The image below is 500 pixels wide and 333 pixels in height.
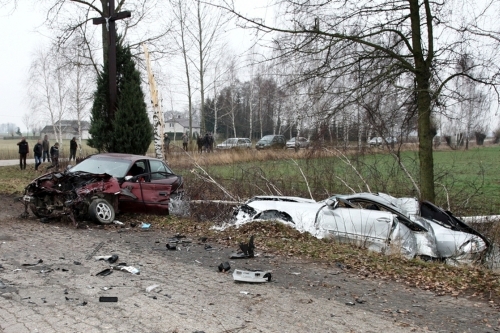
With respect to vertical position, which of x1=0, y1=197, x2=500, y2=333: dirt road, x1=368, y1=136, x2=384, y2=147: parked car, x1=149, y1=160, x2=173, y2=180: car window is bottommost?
x1=0, y1=197, x2=500, y2=333: dirt road

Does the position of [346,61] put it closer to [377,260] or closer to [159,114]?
[377,260]

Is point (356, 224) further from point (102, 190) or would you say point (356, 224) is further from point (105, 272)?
point (102, 190)

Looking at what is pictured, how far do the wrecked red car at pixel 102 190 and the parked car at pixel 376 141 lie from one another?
563 cm

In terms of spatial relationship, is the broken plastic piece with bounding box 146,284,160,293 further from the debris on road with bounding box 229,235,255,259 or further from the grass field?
the grass field

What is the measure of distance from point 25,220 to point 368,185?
9.60m

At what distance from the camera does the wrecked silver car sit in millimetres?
8820

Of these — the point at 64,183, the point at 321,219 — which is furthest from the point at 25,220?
the point at 321,219

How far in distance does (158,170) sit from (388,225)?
6248 millimetres

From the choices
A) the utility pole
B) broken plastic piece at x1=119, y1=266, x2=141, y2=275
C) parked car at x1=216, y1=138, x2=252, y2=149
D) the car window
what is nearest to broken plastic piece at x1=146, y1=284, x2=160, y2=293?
broken plastic piece at x1=119, y1=266, x2=141, y2=275

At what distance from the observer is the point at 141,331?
4418mm

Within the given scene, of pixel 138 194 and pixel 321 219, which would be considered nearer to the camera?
pixel 321 219

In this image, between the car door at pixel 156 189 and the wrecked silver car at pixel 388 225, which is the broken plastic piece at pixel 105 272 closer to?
the wrecked silver car at pixel 388 225

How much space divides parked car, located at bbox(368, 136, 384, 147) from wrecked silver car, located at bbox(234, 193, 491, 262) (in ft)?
10.4

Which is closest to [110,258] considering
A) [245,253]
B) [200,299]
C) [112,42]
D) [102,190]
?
[245,253]
